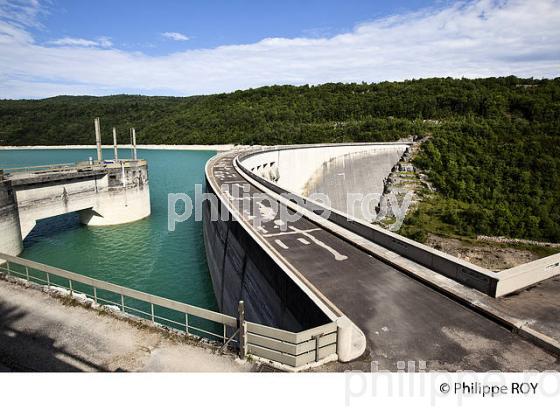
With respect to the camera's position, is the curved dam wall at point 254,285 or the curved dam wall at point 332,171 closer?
the curved dam wall at point 254,285

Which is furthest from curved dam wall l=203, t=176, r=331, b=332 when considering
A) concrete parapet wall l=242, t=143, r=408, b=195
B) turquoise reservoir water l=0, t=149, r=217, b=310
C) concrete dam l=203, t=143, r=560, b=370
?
concrete parapet wall l=242, t=143, r=408, b=195

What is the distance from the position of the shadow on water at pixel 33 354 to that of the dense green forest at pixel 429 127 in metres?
37.7

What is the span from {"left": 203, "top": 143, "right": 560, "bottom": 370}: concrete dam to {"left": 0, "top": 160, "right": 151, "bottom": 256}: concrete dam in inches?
580

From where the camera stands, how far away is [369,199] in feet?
195

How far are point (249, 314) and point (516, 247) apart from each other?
3851 centimetres

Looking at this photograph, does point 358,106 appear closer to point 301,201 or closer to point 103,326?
point 301,201

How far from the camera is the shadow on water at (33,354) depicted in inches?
343

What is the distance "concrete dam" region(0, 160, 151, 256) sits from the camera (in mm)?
24656

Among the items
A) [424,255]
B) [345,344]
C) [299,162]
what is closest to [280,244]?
[424,255]

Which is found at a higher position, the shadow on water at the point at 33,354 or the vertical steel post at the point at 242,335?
the vertical steel post at the point at 242,335

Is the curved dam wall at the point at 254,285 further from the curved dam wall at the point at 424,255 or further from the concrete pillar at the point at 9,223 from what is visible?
the concrete pillar at the point at 9,223

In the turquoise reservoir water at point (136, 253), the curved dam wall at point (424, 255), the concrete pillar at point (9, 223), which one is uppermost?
the curved dam wall at point (424, 255)

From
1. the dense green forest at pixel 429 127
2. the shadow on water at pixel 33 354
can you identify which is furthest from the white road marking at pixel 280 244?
the dense green forest at pixel 429 127

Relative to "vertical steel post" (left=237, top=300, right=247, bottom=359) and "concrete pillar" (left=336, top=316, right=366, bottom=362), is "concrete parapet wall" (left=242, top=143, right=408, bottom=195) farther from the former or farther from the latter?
"vertical steel post" (left=237, top=300, right=247, bottom=359)
